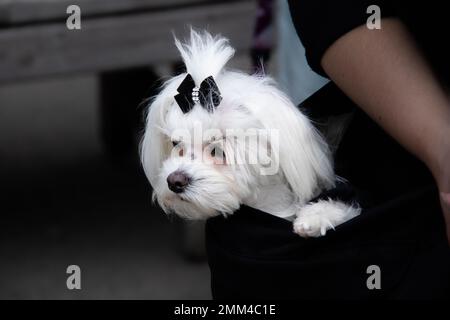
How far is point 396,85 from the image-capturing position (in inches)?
48.3

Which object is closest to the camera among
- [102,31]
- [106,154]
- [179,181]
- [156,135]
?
[179,181]

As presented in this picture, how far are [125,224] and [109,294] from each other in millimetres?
496

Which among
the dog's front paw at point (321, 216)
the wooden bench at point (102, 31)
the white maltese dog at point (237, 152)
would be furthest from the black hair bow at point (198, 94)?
the wooden bench at point (102, 31)

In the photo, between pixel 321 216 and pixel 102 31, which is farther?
pixel 102 31

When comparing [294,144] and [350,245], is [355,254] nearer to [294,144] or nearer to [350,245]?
[350,245]

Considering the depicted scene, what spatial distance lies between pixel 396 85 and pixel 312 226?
9.7 inches

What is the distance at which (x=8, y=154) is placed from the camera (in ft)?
12.0

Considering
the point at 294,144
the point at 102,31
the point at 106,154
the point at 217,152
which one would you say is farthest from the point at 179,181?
the point at 106,154

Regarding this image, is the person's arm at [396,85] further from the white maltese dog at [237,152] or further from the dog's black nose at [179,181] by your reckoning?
the dog's black nose at [179,181]

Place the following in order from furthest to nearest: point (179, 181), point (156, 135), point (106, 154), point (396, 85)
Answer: point (106, 154), point (156, 135), point (179, 181), point (396, 85)

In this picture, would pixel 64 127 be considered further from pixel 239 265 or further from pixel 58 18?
pixel 239 265

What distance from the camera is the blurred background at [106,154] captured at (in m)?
2.33

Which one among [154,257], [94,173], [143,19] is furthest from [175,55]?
[94,173]

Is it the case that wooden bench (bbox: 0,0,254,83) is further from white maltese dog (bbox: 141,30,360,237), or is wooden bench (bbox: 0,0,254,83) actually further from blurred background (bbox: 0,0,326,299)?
white maltese dog (bbox: 141,30,360,237)
